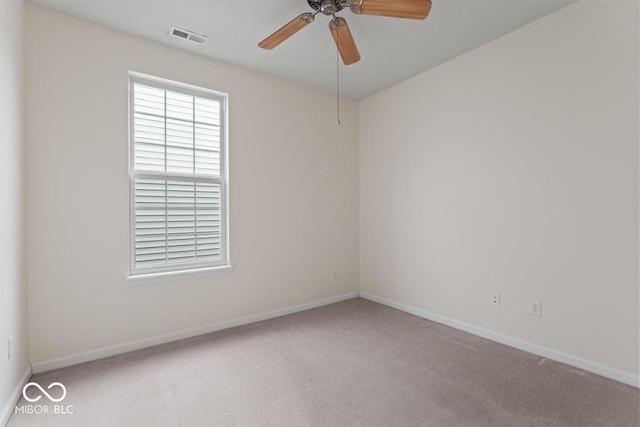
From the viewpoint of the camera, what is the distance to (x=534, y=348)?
103 inches

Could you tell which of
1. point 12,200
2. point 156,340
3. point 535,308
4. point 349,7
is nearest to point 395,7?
point 349,7

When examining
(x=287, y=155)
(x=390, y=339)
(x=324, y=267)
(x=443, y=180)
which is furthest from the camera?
(x=324, y=267)

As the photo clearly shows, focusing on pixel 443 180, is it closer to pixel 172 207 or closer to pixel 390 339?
pixel 390 339

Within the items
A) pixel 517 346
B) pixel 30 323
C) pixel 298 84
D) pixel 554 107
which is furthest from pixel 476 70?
pixel 30 323

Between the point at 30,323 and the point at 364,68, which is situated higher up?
the point at 364,68

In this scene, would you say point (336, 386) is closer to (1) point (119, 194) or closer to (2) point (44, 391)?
(2) point (44, 391)

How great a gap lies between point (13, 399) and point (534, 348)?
12.0ft

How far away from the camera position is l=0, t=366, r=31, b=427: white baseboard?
1.74 m

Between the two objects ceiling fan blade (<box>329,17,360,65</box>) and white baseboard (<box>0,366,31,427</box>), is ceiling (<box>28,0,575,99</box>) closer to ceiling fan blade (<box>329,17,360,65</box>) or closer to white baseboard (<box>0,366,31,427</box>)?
ceiling fan blade (<box>329,17,360,65</box>)

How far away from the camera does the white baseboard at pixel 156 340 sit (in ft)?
7.84

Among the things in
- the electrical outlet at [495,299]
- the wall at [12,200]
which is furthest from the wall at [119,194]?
the electrical outlet at [495,299]

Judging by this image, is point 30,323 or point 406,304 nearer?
point 30,323

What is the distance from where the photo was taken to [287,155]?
369 cm

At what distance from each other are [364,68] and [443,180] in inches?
57.3
